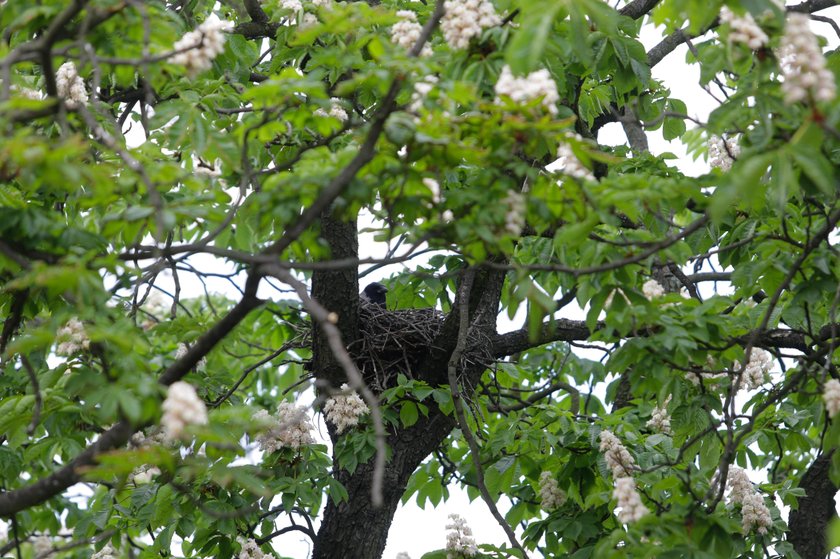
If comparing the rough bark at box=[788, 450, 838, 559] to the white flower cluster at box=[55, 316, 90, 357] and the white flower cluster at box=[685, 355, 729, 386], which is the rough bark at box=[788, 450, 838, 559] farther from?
the white flower cluster at box=[55, 316, 90, 357]

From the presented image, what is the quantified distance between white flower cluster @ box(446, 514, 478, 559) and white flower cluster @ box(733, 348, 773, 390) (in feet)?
4.34

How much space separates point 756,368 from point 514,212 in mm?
1650

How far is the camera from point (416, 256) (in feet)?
11.0

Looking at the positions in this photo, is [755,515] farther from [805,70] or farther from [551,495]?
[805,70]

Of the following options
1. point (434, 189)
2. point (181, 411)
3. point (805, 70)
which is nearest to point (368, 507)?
point (434, 189)

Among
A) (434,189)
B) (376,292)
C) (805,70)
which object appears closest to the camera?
(805,70)

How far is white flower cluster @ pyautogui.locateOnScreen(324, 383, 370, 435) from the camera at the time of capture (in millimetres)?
4469

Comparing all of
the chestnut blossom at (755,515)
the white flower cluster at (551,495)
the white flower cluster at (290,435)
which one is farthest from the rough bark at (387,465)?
the chestnut blossom at (755,515)

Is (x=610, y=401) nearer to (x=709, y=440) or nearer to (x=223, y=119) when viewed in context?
(x=709, y=440)

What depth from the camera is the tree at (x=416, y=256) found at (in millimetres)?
2654

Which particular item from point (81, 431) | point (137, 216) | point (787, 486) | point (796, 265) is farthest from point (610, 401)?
point (137, 216)

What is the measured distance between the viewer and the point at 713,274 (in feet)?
17.8

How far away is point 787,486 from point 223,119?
2958 mm

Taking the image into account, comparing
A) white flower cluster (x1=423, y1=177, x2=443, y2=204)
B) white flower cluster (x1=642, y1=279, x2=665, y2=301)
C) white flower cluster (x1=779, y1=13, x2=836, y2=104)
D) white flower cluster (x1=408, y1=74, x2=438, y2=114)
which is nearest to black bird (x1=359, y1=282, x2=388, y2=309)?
white flower cluster (x1=642, y1=279, x2=665, y2=301)
